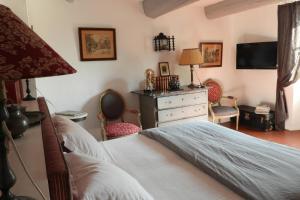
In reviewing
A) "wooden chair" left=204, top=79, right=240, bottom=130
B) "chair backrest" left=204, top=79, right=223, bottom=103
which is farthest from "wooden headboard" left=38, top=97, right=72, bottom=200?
"chair backrest" left=204, top=79, right=223, bottom=103

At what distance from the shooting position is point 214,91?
4.65 meters

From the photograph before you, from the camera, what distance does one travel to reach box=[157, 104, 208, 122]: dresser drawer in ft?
12.1

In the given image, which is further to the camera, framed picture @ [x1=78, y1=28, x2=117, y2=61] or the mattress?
framed picture @ [x1=78, y1=28, x2=117, y2=61]

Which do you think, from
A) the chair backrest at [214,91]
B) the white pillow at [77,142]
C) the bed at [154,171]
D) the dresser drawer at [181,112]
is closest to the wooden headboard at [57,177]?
the bed at [154,171]

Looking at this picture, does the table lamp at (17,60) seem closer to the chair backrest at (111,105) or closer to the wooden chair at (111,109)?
the wooden chair at (111,109)

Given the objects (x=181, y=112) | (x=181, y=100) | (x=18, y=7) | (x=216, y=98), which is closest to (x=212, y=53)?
(x=216, y=98)

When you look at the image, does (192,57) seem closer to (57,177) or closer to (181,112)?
(181,112)

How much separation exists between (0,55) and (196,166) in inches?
59.1

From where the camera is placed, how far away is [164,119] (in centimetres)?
371

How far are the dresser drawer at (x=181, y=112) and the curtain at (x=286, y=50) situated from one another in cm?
139

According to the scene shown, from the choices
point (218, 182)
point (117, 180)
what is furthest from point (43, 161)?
point (218, 182)

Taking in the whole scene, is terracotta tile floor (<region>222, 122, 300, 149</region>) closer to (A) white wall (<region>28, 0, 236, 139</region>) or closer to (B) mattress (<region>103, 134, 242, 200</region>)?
(A) white wall (<region>28, 0, 236, 139</region>)

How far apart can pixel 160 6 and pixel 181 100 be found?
143cm

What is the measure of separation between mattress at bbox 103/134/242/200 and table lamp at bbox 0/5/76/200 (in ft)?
3.13
